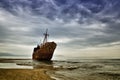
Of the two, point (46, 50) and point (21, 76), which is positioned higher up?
point (46, 50)

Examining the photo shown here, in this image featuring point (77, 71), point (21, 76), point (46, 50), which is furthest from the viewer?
point (46, 50)

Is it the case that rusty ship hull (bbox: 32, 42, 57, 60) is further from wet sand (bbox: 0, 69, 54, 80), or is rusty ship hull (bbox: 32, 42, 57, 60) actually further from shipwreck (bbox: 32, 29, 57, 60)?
wet sand (bbox: 0, 69, 54, 80)

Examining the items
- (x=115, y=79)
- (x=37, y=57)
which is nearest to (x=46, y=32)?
(x=37, y=57)

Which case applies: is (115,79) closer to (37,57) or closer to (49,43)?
(49,43)

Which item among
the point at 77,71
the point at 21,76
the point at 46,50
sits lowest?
the point at 77,71

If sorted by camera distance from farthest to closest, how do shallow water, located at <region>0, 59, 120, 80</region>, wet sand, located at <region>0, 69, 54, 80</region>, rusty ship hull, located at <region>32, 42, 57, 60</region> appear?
rusty ship hull, located at <region>32, 42, 57, 60</region>, shallow water, located at <region>0, 59, 120, 80</region>, wet sand, located at <region>0, 69, 54, 80</region>

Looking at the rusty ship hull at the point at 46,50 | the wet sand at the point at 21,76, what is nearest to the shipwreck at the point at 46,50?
the rusty ship hull at the point at 46,50

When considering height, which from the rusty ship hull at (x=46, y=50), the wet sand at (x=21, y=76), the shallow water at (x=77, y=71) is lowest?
the shallow water at (x=77, y=71)

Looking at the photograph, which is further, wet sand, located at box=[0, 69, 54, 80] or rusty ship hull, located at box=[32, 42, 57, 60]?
rusty ship hull, located at box=[32, 42, 57, 60]

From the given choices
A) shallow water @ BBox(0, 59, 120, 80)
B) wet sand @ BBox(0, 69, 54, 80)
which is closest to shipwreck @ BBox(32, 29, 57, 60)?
shallow water @ BBox(0, 59, 120, 80)

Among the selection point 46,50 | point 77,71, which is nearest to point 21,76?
point 77,71

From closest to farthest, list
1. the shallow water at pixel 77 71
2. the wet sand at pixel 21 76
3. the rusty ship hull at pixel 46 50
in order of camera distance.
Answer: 1. the wet sand at pixel 21 76
2. the shallow water at pixel 77 71
3. the rusty ship hull at pixel 46 50

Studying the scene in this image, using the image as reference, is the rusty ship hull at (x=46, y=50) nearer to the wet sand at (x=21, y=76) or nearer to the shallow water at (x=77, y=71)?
the shallow water at (x=77, y=71)

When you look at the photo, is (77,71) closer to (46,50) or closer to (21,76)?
(21,76)
